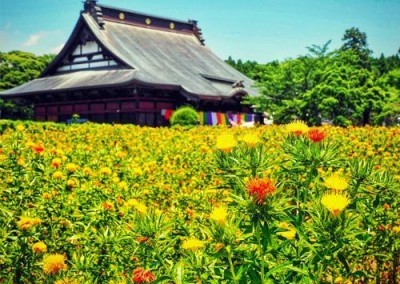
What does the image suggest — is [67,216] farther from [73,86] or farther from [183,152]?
[73,86]

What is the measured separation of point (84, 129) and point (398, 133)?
21.2 feet

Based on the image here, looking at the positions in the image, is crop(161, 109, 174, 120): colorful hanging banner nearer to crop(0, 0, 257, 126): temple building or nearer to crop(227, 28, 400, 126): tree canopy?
crop(0, 0, 257, 126): temple building

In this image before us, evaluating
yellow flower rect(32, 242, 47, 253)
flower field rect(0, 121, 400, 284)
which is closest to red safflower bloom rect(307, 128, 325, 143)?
flower field rect(0, 121, 400, 284)

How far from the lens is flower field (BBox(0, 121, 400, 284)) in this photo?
5.37 feet

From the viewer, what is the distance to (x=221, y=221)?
162cm

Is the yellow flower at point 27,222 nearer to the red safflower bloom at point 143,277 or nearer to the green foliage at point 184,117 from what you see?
the red safflower bloom at point 143,277

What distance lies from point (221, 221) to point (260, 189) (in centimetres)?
17

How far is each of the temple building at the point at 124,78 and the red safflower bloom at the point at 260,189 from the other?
1782 cm

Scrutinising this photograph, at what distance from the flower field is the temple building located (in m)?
16.2

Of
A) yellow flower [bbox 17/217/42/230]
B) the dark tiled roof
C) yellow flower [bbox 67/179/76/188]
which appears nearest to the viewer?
yellow flower [bbox 17/217/42/230]

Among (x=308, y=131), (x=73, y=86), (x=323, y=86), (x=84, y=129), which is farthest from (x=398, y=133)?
(x=73, y=86)

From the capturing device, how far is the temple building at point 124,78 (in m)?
21.0

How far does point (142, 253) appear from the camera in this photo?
1.84 meters

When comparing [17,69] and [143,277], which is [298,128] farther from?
[17,69]
